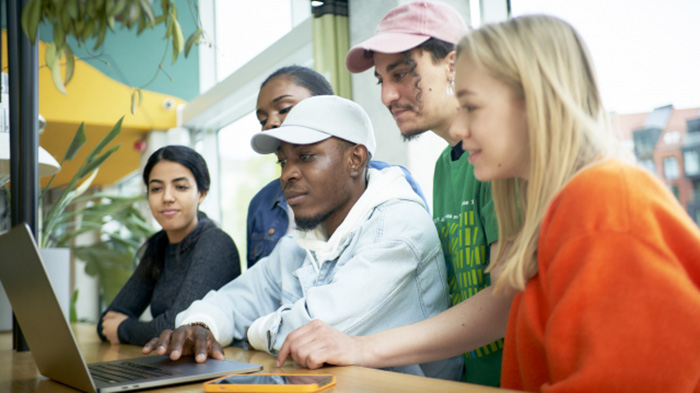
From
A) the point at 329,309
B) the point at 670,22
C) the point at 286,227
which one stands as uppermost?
the point at 670,22

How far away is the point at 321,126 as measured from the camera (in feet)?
5.30

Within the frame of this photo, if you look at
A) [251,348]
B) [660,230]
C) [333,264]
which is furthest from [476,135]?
[251,348]

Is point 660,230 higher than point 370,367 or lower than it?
higher

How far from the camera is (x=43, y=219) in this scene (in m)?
3.29

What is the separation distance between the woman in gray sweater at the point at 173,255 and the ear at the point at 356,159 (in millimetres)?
651

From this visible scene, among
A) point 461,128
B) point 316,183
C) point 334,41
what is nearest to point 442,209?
point 316,183

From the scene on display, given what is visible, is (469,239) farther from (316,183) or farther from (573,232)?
(573,232)

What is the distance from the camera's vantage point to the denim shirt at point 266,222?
86.2 inches

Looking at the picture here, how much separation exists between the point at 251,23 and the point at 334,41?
1.32 m

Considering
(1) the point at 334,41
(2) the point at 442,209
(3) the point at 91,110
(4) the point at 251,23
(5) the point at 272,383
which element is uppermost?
(4) the point at 251,23

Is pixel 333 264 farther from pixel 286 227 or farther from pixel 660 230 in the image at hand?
pixel 660 230

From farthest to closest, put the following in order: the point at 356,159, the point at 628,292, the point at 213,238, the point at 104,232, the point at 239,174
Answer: the point at 239,174
the point at 104,232
the point at 213,238
the point at 356,159
the point at 628,292

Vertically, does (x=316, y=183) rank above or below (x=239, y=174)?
below

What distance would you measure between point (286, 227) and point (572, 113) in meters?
1.39
